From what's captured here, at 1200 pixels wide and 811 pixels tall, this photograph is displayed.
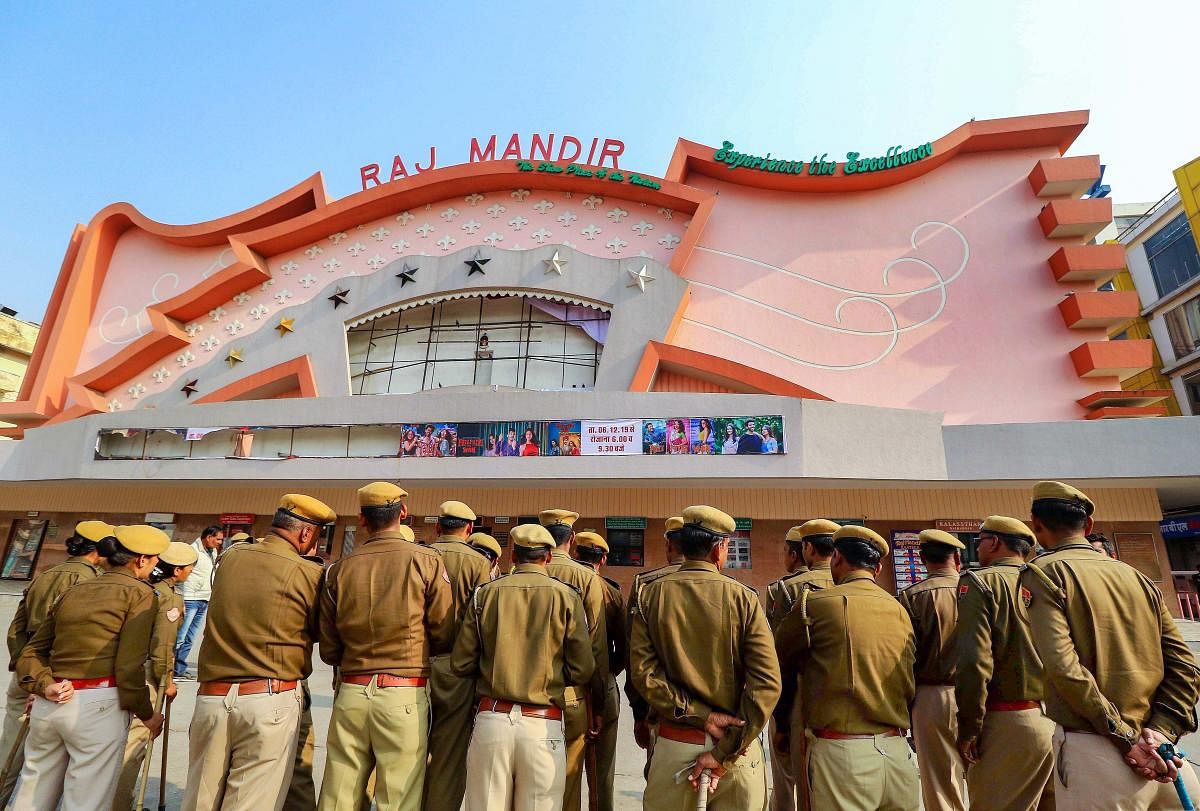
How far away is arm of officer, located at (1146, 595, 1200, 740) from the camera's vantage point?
8.48 ft

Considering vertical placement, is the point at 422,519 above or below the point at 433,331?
below

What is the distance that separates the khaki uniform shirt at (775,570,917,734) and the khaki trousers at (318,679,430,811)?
6.33ft

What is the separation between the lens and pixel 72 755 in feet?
10.9

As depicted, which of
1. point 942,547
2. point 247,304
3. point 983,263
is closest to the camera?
point 942,547

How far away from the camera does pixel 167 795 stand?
412 cm

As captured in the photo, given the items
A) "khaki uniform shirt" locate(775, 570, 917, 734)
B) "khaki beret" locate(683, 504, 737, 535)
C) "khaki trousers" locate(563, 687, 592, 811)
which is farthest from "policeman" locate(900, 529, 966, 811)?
"khaki trousers" locate(563, 687, 592, 811)

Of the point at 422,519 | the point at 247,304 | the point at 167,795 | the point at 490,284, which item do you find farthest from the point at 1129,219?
the point at 167,795

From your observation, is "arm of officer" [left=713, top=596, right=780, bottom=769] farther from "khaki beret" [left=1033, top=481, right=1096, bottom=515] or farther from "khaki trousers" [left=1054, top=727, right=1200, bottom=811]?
"khaki beret" [left=1033, top=481, right=1096, bottom=515]

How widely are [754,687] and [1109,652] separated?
1.48 m

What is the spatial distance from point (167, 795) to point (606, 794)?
286cm

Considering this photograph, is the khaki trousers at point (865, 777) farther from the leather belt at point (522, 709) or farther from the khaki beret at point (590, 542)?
the khaki beret at point (590, 542)

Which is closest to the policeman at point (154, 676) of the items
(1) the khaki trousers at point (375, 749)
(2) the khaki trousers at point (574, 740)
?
(1) the khaki trousers at point (375, 749)

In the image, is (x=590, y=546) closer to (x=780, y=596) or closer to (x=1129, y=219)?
(x=780, y=596)

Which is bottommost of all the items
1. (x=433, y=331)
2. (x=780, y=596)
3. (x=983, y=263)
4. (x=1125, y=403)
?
(x=780, y=596)
